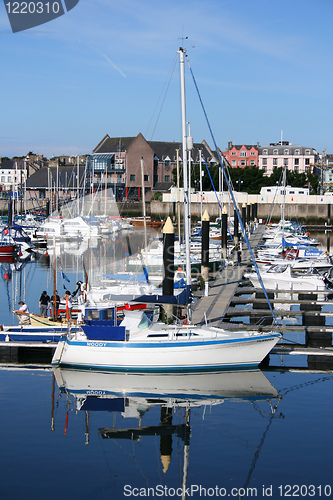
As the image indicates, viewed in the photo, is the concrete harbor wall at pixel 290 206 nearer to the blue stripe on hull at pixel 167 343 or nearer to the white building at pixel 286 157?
the white building at pixel 286 157

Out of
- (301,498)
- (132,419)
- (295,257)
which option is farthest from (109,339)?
(295,257)

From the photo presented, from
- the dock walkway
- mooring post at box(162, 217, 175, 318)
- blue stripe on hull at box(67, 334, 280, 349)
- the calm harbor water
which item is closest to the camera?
the calm harbor water

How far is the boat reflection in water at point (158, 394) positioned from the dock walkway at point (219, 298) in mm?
2551

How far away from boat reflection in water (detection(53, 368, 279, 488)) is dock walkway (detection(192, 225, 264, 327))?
8.37 ft

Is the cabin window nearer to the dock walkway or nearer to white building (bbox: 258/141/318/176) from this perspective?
the dock walkway

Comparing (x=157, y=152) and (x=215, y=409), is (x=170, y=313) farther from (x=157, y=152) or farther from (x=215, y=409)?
(x=157, y=152)

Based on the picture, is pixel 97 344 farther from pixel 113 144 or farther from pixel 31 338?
pixel 113 144

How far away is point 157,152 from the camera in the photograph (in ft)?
416

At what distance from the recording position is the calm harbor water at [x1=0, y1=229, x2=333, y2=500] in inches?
555

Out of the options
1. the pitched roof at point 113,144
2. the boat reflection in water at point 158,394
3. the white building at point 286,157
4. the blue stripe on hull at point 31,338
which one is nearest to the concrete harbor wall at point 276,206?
the pitched roof at point 113,144

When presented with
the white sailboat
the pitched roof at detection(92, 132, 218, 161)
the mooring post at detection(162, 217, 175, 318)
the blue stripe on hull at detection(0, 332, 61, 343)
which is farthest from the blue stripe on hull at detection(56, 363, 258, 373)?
the pitched roof at detection(92, 132, 218, 161)

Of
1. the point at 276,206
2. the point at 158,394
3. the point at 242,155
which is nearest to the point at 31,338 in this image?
the point at 158,394

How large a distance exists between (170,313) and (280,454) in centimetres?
1028

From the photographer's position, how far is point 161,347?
21266 millimetres
